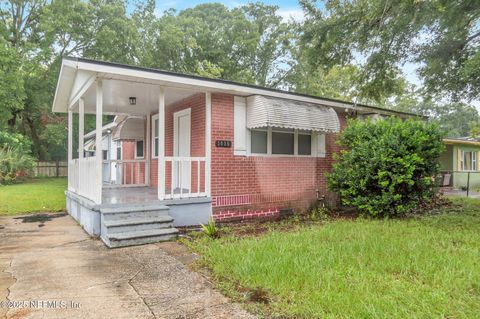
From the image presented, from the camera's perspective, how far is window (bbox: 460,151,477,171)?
64.1 feet

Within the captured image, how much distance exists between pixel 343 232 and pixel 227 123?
3617mm

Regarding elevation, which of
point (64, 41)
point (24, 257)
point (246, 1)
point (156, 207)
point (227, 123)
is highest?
point (246, 1)

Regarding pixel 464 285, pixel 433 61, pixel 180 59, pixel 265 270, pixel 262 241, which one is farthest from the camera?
pixel 180 59

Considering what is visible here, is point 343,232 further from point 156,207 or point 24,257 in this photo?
point 24,257

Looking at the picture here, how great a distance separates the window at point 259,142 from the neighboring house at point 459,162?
541 inches

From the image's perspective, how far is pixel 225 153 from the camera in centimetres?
794

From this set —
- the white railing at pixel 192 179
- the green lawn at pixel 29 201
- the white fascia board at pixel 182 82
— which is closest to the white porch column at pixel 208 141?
the white railing at pixel 192 179

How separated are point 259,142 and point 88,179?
417cm

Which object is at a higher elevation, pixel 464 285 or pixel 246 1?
pixel 246 1

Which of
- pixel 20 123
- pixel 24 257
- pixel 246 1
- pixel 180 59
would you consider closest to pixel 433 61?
pixel 24 257

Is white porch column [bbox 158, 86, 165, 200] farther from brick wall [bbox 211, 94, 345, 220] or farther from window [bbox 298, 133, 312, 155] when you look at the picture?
window [bbox 298, 133, 312, 155]

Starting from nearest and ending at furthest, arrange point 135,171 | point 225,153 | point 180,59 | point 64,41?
point 225,153 < point 135,171 < point 64,41 < point 180,59

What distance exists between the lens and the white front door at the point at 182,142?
8977mm

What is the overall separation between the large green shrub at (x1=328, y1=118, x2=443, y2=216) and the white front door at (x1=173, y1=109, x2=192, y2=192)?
4272mm
